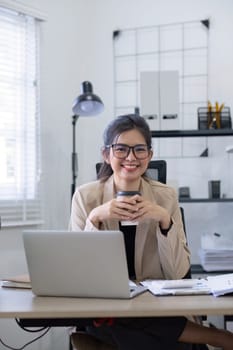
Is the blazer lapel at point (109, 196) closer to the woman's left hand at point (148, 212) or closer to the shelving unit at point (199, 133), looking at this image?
the woman's left hand at point (148, 212)

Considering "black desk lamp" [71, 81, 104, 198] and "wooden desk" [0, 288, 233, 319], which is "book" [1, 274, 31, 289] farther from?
"black desk lamp" [71, 81, 104, 198]

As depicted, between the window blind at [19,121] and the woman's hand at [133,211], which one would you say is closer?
the woman's hand at [133,211]

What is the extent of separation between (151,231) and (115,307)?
0.58m

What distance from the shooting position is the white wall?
2693 millimetres

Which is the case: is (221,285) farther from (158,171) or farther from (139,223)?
(158,171)

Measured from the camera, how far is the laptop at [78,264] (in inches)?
44.3

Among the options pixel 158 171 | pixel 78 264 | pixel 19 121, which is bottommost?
pixel 78 264

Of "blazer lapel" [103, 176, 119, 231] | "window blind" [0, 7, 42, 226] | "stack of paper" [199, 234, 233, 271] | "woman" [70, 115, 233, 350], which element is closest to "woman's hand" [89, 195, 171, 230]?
"woman" [70, 115, 233, 350]

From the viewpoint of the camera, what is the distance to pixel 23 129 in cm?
256

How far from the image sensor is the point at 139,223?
160cm

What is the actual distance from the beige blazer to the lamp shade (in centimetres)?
72

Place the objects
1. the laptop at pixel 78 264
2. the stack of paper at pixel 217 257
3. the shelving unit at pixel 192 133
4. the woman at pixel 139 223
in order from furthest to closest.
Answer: the shelving unit at pixel 192 133, the stack of paper at pixel 217 257, the woman at pixel 139 223, the laptop at pixel 78 264

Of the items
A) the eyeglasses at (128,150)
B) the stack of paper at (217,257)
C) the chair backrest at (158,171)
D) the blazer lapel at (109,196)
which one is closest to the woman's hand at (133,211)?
the blazer lapel at (109,196)

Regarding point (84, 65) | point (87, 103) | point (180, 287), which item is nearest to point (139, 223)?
point (180, 287)
